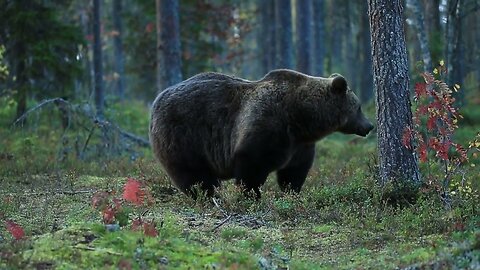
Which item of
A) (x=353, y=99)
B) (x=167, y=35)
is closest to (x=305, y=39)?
(x=167, y=35)

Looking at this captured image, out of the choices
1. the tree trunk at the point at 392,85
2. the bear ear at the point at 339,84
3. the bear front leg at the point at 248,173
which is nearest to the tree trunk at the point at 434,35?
the bear ear at the point at 339,84

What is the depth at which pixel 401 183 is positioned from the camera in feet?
31.8

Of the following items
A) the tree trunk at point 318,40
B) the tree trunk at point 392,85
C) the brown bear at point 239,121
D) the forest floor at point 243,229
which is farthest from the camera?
the tree trunk at point 318,40

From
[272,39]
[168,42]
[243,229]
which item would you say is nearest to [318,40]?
[272,39]

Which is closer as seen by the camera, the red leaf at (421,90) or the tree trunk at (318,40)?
the red leaf at (421,90)

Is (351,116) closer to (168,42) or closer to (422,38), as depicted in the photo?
(422,38)

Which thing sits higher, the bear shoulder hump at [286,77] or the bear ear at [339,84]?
the bear shoulder hump at [286,77]

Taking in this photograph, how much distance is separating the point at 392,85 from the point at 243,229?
300 cm

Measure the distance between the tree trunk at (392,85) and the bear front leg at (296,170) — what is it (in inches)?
57.4

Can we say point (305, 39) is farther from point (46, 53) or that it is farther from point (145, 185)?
point (145, 185)

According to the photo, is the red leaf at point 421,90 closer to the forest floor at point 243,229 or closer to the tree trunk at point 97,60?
the forest floor at point 243,229

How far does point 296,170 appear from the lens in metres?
11.1

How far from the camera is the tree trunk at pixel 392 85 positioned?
9.73m

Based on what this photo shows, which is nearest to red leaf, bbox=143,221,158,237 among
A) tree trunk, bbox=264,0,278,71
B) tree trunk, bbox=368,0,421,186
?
tree trunk, bbox=368,0,421,186
